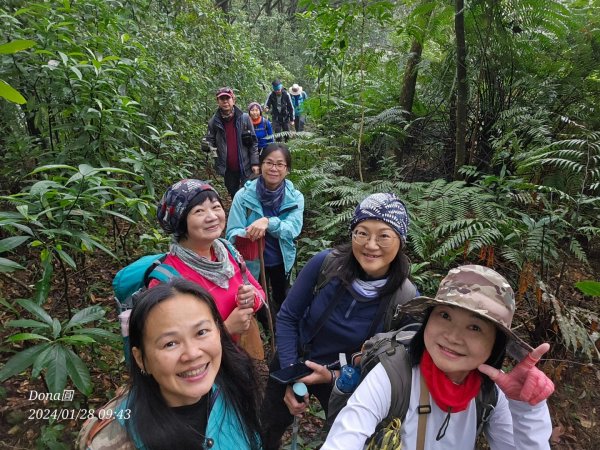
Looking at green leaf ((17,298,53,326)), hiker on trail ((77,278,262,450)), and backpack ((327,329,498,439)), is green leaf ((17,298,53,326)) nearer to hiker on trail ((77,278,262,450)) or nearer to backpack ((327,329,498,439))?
hiker on trail ((77,278,262,450))

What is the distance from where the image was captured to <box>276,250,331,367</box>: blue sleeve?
2.06 m

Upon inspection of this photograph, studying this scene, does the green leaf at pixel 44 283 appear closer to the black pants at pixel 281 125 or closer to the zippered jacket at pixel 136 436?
the zippered jacket at pixel 136 436

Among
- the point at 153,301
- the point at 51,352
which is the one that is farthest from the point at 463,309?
the point at 51,352

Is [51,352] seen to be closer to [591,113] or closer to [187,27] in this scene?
[591,113]

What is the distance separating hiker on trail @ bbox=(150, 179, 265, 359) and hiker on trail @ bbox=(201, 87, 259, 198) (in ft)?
11.4

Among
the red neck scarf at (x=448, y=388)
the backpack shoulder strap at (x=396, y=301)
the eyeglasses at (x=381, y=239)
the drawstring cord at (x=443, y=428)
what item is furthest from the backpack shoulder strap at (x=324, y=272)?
the drawstring cord at (x=443, y=428)

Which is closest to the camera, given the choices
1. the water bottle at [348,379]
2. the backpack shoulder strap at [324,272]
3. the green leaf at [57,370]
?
the water bottle at [348,379]

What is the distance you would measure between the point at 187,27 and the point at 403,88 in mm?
4929

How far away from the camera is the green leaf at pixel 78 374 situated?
184 centimetres

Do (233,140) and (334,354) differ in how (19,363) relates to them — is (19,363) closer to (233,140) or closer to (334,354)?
(334,354)

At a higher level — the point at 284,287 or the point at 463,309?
the point at 463,309

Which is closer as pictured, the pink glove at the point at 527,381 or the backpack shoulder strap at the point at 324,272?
the pink glove at the point at 527,381

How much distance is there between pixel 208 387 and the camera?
4.31 ft

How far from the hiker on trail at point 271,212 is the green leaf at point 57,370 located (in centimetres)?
155
